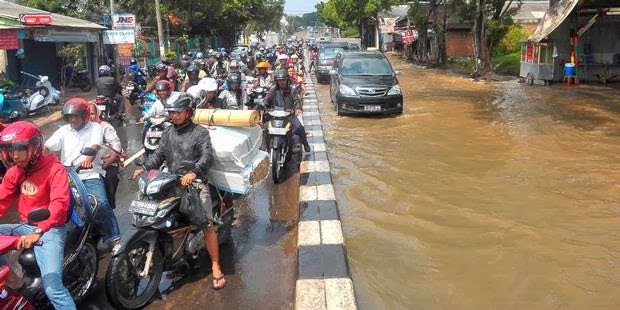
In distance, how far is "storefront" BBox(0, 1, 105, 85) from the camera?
50.9 ft

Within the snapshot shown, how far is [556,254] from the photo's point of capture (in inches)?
201

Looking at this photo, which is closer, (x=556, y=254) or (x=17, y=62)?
(x=556, y=254)

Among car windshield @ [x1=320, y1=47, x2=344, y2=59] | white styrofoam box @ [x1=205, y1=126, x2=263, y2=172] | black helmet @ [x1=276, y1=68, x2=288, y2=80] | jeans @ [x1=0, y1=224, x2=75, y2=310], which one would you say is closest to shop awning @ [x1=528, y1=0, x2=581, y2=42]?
car windshield @ [x1=320, y1=47, x2=344, y2=59]

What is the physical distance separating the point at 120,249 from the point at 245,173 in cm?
143

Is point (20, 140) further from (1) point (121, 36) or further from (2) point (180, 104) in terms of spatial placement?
(1) point (121, 36)

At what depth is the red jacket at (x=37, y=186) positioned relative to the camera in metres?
3.58

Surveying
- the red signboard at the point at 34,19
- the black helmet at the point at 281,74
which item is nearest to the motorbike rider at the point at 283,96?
the black helmet at the point at 281,74

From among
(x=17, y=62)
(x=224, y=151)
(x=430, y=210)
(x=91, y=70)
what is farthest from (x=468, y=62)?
(x=224, y=151)

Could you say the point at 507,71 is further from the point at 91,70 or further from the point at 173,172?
the point at 173,172

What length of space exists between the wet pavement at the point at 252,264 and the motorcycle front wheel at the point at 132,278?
14 centimetres

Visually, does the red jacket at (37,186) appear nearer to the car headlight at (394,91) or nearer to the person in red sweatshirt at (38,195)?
the person in red sweatshirt at (38,195)

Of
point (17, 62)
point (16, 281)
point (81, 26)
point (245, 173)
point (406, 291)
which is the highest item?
point (81, 26)

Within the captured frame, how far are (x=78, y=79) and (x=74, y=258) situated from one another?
19545mm

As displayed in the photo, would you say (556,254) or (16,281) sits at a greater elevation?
(16,281)
